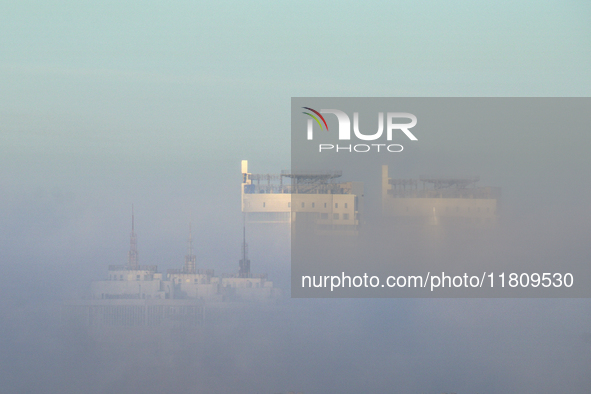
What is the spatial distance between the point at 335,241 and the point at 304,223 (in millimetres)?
215

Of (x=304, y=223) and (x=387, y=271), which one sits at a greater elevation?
(x=304, y=223)

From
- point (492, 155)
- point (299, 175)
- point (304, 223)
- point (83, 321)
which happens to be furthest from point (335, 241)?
point (83, 321)

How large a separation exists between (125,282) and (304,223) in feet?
Result: 3.84

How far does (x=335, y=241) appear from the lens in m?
2.48

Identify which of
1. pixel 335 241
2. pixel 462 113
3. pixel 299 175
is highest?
pixel 462 113

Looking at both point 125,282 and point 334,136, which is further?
point 125,282

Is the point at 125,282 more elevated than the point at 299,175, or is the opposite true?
the point at 299,175

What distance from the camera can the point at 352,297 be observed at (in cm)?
247

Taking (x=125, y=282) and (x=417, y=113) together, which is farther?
(x=125, y=282)

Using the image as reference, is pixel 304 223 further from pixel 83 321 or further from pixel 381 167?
pixel 83 321

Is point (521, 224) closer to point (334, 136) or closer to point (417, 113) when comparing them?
point (417, 113)

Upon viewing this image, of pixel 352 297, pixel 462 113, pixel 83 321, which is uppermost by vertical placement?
pixel 462 113

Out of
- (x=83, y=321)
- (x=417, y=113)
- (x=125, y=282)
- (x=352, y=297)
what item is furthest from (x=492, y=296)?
(x=83, y=321)

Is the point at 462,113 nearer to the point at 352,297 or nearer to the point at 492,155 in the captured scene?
the point at 492,155
